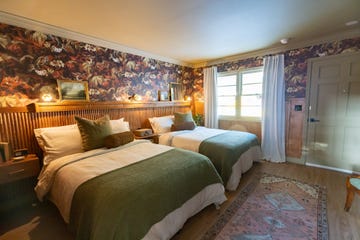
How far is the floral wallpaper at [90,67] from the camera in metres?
2.20

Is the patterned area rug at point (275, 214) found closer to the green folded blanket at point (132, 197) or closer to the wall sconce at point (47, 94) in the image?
the green folded blanket at point (132, 197)

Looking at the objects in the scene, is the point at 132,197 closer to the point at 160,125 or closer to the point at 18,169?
the point at 18,169

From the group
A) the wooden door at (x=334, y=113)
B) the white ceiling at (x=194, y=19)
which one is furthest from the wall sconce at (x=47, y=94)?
the wooden door at (x=334, y=113)

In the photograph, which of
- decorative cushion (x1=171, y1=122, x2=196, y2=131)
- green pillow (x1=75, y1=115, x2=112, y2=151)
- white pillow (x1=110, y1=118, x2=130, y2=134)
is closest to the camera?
green pillow (x1=75, y1=115, x2=112, y2=151)

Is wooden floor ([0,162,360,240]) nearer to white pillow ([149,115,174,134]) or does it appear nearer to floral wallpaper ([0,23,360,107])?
floral wallpaper ([0,23,360,107])

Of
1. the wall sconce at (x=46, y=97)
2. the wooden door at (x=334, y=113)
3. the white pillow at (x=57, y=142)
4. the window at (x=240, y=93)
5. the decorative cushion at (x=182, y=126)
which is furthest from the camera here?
the window at (x=240, y=93)

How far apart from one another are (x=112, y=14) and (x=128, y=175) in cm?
197

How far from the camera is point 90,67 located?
115 inches

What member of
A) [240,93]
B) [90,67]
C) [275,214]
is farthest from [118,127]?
[240,93]

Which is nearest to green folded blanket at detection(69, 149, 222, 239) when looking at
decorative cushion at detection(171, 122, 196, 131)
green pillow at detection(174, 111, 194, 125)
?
decorative cushion at detection(171, 122, 196, 131)

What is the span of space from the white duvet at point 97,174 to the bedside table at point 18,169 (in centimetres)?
22

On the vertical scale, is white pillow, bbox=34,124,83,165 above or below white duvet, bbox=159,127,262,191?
above

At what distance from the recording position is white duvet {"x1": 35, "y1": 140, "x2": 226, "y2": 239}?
1.54 m

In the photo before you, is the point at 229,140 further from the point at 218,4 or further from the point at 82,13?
the point at 82,13
